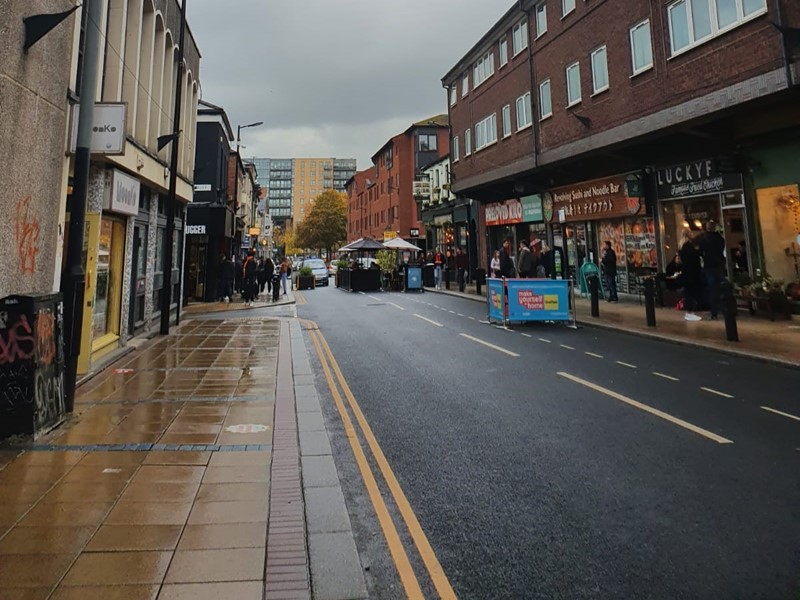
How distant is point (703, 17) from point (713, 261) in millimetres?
6537

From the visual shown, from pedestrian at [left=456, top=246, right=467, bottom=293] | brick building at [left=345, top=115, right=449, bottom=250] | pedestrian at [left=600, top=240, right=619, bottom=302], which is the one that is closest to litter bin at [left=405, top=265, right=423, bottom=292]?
pedestrian at [left=456, top=246, right=467, bottom=293]

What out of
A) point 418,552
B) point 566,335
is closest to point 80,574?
point 418,552

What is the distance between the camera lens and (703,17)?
507 inches

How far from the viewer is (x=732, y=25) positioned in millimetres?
11883

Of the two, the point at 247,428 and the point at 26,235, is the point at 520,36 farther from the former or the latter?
the point at 247,428

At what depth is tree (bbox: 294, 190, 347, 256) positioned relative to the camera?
88125 mm

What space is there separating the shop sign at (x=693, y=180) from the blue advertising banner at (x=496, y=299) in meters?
6.76

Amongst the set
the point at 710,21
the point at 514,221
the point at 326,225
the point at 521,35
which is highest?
the point at 326,225

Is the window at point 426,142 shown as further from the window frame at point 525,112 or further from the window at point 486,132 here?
the window frame at point 525,112

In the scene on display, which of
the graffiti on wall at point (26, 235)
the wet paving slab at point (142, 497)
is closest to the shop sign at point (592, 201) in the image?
the wet paving slab at point (142, 497)

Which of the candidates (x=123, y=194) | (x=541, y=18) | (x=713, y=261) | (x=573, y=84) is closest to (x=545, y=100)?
(x=573, y=84)

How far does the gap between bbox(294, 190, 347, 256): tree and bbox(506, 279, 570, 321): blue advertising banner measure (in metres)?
77.3

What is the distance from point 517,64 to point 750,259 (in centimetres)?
1438

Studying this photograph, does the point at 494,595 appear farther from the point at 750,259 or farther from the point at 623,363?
the point at 750,259
